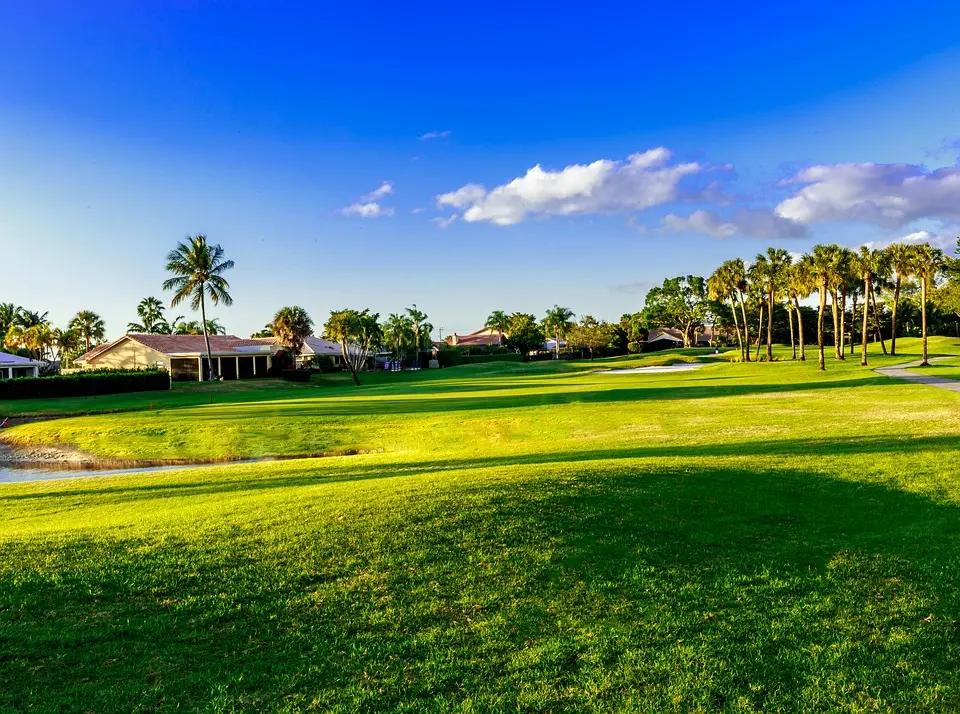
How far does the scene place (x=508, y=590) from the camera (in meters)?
7.47

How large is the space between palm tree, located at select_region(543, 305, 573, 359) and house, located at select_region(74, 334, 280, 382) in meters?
64.6

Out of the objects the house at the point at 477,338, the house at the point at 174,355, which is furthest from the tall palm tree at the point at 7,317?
the house at the point at 477,338

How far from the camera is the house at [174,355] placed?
232 ft

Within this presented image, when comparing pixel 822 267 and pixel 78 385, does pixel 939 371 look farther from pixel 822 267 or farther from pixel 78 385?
pixel 78 385

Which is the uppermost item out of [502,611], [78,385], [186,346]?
[186,346]

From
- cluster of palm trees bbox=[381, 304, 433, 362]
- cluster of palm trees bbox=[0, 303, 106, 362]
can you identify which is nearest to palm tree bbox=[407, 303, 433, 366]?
cluster of palm trees bbox=[381, 304, 433, 362]

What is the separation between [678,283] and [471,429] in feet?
359

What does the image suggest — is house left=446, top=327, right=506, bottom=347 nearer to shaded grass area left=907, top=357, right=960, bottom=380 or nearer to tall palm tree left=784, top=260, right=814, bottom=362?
tall palm tree left=784, top=260, right=814, bottom=362

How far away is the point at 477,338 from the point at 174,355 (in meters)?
98.9

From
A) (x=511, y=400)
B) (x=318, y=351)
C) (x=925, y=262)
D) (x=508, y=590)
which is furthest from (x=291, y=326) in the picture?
(x=508, y=590)

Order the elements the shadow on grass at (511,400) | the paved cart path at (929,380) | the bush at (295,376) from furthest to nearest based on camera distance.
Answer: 1. the bush at (295,376)
2. the shadow on grass at (511,400)
3. the paved cart path at (929,380)

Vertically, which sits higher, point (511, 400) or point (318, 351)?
point (318, 351)

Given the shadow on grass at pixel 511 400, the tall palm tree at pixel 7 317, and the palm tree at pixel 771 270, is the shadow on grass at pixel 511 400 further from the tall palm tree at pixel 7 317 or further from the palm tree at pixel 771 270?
the tall palm tree at pixel 7 317

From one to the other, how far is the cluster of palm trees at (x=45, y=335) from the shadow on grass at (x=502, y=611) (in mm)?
88715
